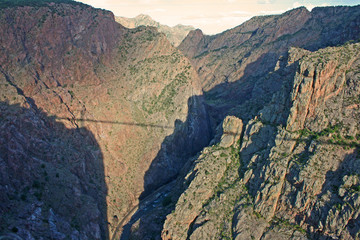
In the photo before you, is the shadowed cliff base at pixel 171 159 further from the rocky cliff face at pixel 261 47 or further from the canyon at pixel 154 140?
the rocky cliff face at pixel 261 47

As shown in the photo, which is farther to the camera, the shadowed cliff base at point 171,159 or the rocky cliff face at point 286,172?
the shadowed cliff base at point 171,159

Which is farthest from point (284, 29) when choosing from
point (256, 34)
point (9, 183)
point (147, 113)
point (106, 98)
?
point (9, 183)

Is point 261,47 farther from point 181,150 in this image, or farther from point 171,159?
point 171,159

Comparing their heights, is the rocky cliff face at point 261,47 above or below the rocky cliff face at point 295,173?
above

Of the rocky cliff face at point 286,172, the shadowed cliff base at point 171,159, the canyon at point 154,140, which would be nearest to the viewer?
the rocky cliff face at point 286,172

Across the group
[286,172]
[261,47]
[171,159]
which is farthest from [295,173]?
[261,47]

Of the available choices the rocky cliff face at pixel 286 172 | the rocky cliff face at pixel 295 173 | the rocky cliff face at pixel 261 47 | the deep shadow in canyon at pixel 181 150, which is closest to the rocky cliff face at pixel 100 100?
the deep shadow in canyon at pixel 181 150

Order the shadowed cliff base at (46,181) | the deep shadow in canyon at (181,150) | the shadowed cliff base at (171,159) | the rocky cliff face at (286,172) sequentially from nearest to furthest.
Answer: the shadowed cliff base at (46,181)
the rocky cliff face at (286,172)
the deep shadow in canyon at (181,150)
the shadowed cliff base at (171,159)
